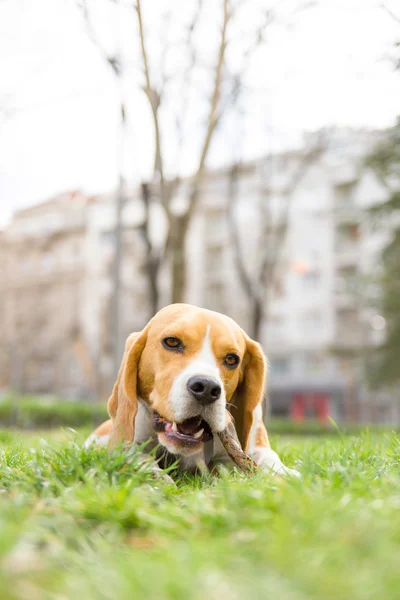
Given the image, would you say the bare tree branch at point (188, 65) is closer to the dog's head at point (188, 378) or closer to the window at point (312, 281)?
the dog's head at point (188, 378)

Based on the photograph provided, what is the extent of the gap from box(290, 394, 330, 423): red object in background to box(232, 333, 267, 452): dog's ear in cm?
4650

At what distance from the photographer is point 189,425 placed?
155 inches

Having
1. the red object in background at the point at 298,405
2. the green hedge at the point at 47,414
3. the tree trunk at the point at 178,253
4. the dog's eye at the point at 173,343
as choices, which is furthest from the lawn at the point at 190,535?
the red object in background at the point at 298,405

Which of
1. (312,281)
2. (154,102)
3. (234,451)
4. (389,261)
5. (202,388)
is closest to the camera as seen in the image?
(202,388)

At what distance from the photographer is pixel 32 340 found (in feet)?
148

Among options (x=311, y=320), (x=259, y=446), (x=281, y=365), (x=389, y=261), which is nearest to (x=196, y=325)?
(x=259, y=446)

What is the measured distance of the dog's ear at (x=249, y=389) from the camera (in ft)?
14.9

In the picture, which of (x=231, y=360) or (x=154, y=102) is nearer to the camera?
(x=231, y=360)

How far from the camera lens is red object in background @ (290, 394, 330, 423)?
50219 millimetres

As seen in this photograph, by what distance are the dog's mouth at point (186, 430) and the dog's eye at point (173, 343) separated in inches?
16.1

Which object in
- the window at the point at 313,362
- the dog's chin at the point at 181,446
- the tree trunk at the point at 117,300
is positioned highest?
the dog's chin at the point at 181,446

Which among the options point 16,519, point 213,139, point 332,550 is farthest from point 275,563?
point 213,139

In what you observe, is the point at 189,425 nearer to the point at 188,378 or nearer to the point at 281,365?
the point at 188,378

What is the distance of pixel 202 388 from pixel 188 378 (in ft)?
0.33
